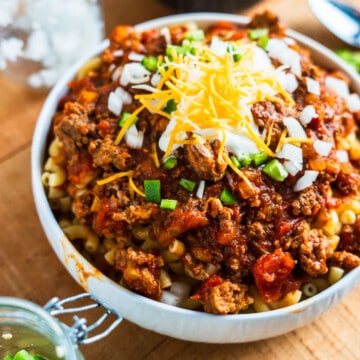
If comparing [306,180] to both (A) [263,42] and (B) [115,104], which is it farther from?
(B) [115,104]

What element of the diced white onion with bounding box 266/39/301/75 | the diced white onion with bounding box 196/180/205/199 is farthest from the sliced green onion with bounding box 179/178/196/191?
the diced white onion with bounding box 266/39/301/75

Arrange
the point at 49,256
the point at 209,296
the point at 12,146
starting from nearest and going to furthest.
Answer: the point at 209,296, the point at 49,256, the point at 12,146

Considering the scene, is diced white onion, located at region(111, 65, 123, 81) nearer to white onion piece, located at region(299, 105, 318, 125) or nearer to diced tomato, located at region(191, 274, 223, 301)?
white onion piece, located at region(299, 105, 318, 125)

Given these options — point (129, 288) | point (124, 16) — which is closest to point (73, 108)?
point (129, 288)

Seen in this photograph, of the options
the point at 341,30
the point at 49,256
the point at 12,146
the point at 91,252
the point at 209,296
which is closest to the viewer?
the point at 209,296

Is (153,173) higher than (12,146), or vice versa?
(153,173)

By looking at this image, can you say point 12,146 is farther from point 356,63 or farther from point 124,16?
point 356,63
